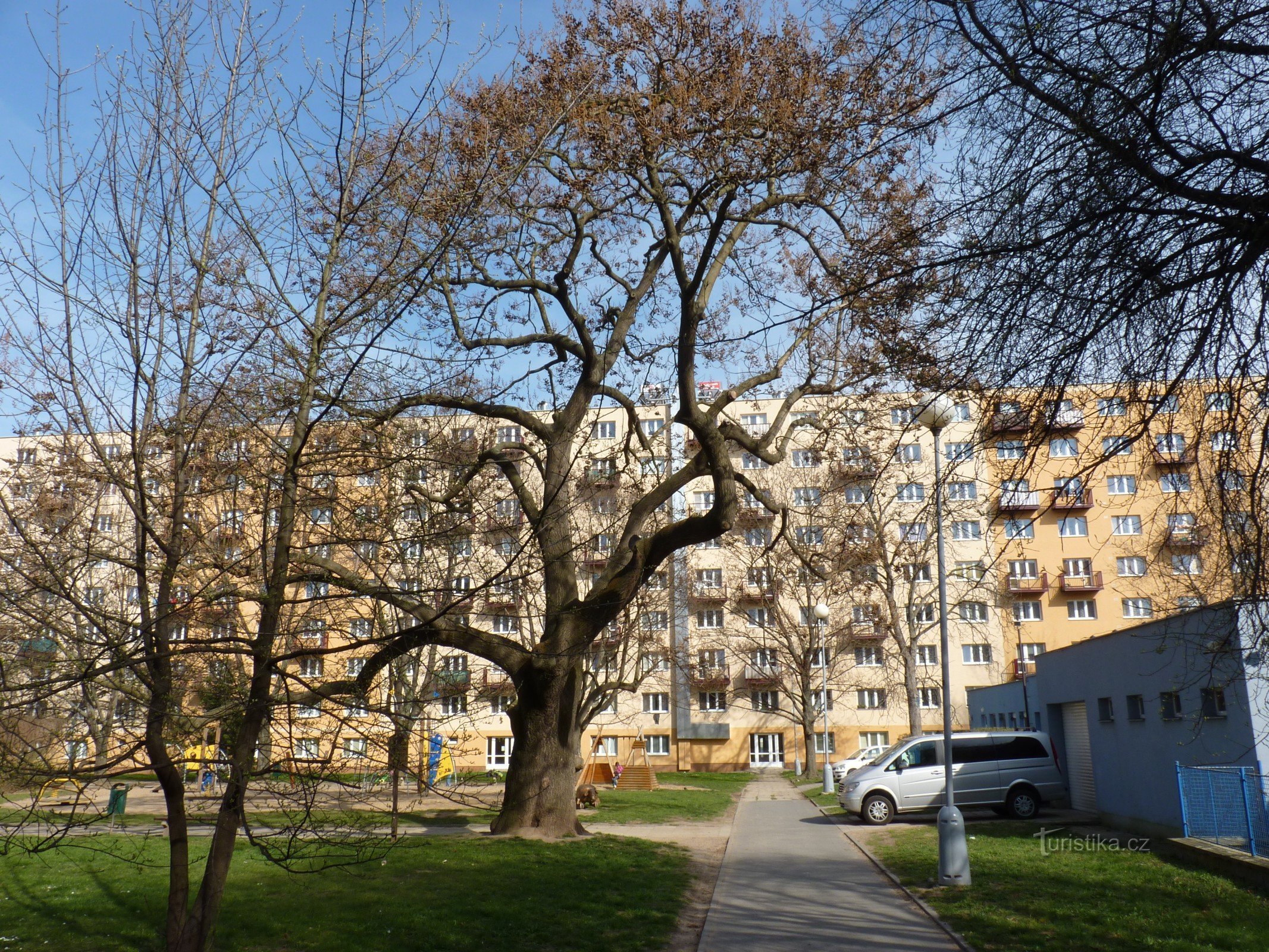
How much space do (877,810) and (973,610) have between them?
25.4m

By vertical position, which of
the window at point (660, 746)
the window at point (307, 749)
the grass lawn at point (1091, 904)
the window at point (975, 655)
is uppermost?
the window at point (975, 655)

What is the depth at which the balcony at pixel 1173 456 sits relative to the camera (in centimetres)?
605

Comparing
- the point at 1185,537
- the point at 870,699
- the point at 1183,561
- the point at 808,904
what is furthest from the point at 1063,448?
the point at 870,699

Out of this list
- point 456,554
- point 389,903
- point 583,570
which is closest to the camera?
point 456,554

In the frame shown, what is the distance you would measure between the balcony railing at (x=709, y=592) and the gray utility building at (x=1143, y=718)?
21863mm

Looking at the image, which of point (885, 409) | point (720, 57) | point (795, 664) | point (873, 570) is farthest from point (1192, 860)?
point (795, 664)

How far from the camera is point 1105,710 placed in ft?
60.3

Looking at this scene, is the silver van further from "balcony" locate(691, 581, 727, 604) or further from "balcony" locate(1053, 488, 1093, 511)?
"balcony" locate(691, 581, 727, 604)

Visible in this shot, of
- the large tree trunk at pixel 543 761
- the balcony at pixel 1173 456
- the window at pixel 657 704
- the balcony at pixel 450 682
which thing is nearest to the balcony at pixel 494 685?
the balcony at pixel 450 682

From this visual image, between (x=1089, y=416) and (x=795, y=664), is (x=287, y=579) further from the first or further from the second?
(x=795, y=664)

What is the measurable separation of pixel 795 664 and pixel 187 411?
42.0 meters

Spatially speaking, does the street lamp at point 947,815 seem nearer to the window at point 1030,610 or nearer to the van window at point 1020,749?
the van window at point 1020,749

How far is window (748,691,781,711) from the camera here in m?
52.8

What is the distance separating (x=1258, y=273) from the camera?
501 cm
